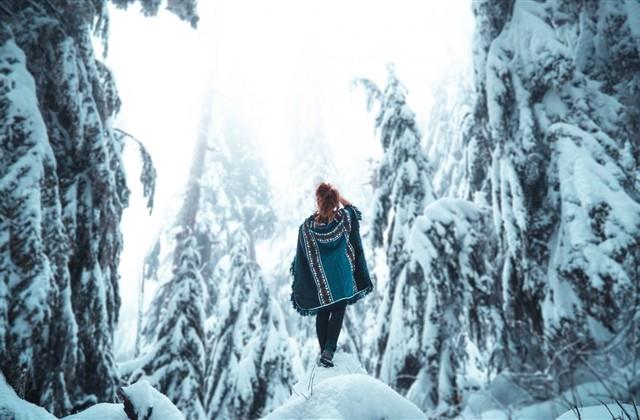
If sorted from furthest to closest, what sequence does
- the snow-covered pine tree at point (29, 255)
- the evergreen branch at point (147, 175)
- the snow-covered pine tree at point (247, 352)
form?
1. the snow-covered pine tree at point (247, 352)
2. the evergreen branch at point (147, 175)
3. the snow-covered pine tree at point (29, 255)

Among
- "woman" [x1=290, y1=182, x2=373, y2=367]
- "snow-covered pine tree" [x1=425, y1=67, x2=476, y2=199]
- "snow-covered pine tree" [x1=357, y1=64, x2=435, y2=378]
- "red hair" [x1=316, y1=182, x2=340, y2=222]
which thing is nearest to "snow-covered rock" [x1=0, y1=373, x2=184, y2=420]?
"woman" [x1=290, y1=182, x2=373, y2=367]

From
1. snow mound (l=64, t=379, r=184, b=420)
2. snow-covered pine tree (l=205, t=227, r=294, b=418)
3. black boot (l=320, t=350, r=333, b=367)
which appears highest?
snow mound (l=64, t=379, r=184, b=420)

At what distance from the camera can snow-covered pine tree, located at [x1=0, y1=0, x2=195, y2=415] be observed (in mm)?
3160

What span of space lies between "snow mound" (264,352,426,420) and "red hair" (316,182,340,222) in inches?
58.4

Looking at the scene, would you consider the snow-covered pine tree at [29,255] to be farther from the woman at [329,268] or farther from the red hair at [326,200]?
the red hair at [326,200]

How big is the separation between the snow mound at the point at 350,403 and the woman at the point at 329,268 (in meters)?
1.07

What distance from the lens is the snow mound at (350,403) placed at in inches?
80.4

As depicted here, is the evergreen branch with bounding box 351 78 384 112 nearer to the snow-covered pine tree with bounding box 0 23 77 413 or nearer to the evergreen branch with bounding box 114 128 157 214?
the evergreen branch with bounding box 114 128 157 214

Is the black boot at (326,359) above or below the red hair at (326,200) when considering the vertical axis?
below

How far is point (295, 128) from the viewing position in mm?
26969

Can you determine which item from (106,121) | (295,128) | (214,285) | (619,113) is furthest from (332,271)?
(295,128)

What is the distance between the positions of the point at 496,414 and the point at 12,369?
203 inches

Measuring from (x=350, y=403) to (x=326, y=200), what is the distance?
174cm

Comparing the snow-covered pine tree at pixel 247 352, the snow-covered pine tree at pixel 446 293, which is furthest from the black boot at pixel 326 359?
the snow-covered pine tree at pixel 247 352
